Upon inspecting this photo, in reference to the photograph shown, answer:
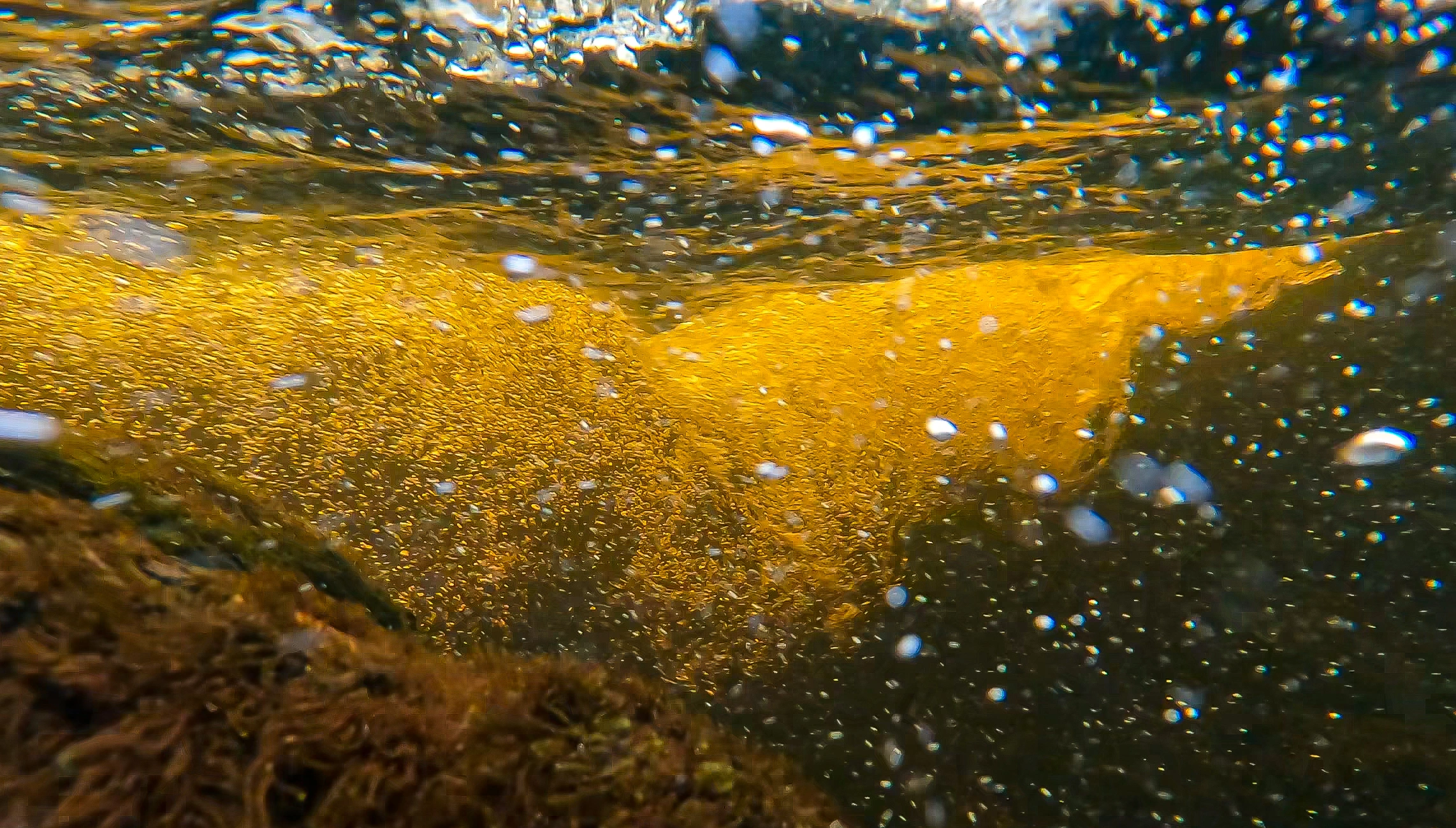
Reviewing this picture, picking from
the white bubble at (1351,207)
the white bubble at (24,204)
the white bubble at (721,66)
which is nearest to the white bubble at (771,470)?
the white bubble at (721,66)

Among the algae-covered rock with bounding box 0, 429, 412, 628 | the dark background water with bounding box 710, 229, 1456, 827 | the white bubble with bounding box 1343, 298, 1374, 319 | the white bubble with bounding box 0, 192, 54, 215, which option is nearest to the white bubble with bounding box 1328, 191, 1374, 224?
the white bubble with bounding box 1343, 298, 1374, 319

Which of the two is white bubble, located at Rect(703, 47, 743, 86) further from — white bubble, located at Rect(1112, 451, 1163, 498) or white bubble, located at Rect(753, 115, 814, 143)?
white bubble, located at Rect(1112, 451, 1163, 498)

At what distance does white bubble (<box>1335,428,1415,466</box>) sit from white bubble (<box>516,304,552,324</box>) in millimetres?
6447

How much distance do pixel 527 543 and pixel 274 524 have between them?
7.34 ft

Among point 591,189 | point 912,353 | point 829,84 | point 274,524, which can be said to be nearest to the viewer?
point 274,524

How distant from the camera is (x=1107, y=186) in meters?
5.07

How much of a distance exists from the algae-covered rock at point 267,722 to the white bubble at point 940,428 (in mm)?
3882

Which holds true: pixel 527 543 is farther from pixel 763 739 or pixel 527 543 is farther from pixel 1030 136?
pixel 1030 136

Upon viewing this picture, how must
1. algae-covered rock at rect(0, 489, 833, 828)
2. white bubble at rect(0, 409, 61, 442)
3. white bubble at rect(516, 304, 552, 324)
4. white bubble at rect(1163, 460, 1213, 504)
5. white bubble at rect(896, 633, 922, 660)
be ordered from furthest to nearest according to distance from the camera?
white bubble at rect(516, 304, 552, 324) → white bubble at rect(1163, 460, 1213, 504) → white bubble at rect(896, 633, 922, 660) → white bubble at rect(0, 409, 61, 442) → algae-covered rock at rect(0, 489, 833, 828)

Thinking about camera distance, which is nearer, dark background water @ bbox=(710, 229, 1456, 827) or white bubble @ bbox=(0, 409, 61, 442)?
white bubble @ bbox=(0, 409, 61, 442)

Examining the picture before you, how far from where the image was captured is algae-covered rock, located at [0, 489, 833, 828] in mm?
1805

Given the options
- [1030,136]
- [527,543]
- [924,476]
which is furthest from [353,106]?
[924,476]

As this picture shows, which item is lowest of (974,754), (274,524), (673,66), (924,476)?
(274,524)

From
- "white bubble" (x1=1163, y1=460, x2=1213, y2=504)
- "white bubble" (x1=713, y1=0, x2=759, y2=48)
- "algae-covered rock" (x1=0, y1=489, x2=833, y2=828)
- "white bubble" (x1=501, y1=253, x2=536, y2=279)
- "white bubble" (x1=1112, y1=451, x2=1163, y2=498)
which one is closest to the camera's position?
"algae-covered rock" (x1=0, y1=489, x2=833, y2=828)
